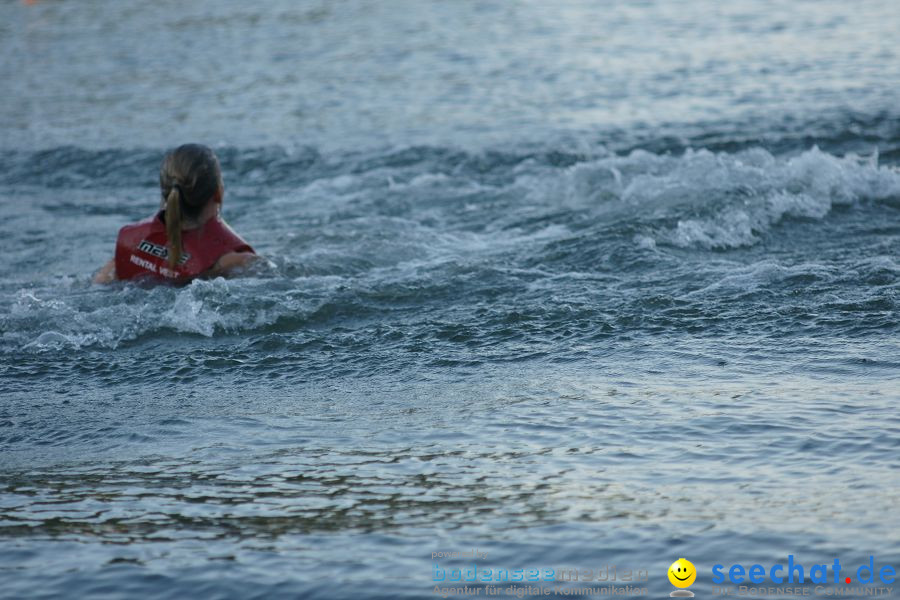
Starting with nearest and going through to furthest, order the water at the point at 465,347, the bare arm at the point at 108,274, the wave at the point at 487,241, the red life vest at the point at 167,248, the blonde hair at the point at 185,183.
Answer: the water at the point at 465,347 < the blonde hair at the point at 185,183 < the wave at the point at 487,241 < the red life vest at the point at 167,248 < the bare arm at the point at 108,274

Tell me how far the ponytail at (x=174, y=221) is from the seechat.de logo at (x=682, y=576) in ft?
12.7

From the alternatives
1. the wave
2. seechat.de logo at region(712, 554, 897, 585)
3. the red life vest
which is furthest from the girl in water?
seechat.de logo at region(712, 554, 897, 585)

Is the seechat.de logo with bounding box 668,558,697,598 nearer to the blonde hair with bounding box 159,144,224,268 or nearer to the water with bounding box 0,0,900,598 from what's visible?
the water with bounding box 0,0,900,598

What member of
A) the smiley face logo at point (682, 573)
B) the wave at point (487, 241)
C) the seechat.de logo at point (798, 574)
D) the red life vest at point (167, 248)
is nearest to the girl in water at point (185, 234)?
the red life vest at point (167, 248)

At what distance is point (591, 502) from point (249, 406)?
1902mm

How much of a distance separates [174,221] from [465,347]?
1.79 m

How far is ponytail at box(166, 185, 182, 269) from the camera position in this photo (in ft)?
22.7

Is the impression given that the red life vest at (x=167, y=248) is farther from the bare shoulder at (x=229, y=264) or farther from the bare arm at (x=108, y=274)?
the bare arm at (x=108, y=274)

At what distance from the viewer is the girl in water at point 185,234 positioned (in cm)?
688

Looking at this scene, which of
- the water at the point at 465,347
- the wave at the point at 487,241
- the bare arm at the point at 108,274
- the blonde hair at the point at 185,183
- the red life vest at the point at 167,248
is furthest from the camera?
the bare arm at the point at 108,274

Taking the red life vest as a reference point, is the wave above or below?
below

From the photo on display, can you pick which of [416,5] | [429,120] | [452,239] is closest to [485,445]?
[452,239]

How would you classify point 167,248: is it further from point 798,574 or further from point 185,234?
point 798,574

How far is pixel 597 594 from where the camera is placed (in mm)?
3910
